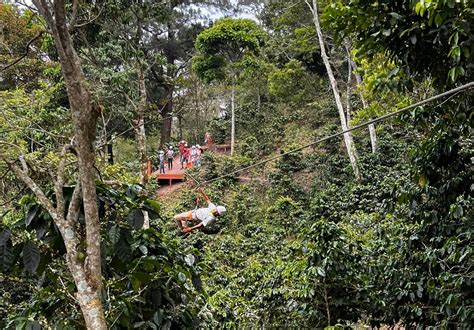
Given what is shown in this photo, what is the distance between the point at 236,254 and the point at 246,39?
31.6ft

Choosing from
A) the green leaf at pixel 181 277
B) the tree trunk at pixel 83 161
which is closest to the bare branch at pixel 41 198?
the tree trunk at pixel 83 161

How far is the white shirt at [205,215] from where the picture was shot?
7434mm

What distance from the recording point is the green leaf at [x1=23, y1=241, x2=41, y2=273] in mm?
1687

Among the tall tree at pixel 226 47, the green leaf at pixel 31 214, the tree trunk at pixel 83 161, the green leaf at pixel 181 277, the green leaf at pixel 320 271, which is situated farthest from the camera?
the tall tree at pixel 226 47

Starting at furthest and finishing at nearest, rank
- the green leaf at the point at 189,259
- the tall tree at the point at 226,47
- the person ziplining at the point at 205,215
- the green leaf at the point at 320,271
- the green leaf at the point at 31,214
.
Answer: the tall tree at the point at 226,47
the person ziplining at the point at 205,215
the green leaf at the point at 320,271
the green leaf at the point at 189,259
the green leaf at the point at 31,214

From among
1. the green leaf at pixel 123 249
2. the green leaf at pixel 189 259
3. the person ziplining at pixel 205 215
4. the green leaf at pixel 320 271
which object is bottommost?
the person ziplining at pixel 205 215

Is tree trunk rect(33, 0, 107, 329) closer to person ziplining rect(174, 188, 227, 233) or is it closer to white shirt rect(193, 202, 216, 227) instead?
person ziplining rect(174, 188, 227, 233)

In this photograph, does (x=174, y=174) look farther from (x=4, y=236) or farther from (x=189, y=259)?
(x=4, y=236)

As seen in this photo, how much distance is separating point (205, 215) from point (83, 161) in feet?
19.8

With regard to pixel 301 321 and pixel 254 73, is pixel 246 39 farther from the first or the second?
pixel 301 321

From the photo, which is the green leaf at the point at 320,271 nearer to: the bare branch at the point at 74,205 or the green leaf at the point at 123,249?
the green leaf at the point at 123,249

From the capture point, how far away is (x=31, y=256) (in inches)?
67.0

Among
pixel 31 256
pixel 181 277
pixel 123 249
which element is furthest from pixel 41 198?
pixel 181 277

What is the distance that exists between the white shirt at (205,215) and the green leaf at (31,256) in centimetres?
568
